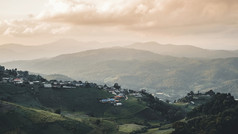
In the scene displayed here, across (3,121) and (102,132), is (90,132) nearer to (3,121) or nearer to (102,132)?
(102,132)

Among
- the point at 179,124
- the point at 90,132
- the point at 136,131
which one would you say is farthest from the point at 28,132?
the point at 179,124

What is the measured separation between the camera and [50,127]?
433ft

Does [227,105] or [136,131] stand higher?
[227,105]

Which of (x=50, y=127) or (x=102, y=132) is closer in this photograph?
(x=50, y=127)

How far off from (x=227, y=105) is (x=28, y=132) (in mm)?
118690

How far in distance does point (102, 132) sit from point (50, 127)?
29.4 metres

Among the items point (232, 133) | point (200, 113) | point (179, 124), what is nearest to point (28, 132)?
point (179, 124)

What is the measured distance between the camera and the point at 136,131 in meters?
156

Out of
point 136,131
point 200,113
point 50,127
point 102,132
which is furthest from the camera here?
point 200,113

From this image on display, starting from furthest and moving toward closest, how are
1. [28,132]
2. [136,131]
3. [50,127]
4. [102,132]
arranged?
[136,131], [102,132], [50,127], [28,132]

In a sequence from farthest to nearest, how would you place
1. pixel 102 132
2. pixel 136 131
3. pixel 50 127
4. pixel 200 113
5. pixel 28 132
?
pixel 200 113 < pixel 136 131 < pixel 102 132 < pixel 50 127 < pixel 28 132

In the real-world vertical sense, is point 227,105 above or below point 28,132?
above

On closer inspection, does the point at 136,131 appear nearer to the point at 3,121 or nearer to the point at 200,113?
the point at 200,113

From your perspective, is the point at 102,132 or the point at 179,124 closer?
the point at 179,124
